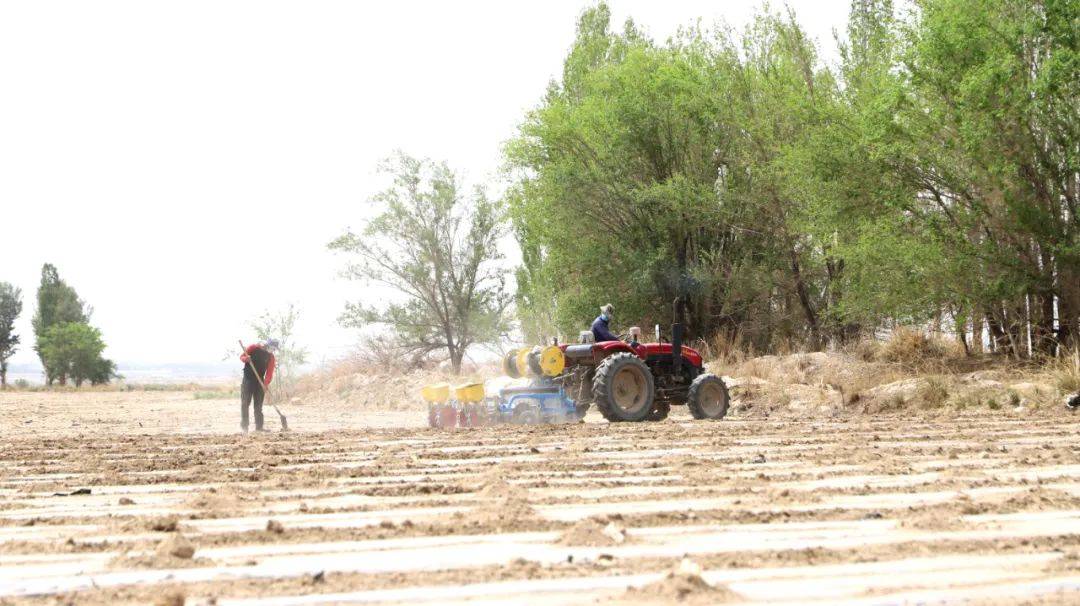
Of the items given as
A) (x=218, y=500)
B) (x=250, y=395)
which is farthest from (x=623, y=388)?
(x=218, y=500)

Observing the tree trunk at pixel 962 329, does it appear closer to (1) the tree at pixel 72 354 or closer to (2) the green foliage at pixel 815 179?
(2) the green foliage at pixel 815 179

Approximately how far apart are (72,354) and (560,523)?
6949cm

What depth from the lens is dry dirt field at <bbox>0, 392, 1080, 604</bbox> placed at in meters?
4.04

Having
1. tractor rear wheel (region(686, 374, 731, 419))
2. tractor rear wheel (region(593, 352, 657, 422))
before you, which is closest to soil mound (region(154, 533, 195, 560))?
tractor rear wheel (region(593, 352, 657, 422))

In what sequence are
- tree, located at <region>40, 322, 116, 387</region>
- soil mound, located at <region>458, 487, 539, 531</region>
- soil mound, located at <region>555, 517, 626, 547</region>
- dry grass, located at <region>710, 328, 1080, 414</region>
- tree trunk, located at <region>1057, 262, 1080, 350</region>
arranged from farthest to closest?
tree, located at <region>40, 322, 116, 387</region>, tree trunk, located at <region>1057, 262, 1080, 350</region>, dry grass, located at <region>710, 328, 1080, 414</region>, soil mound, located at <region>458, 487, 539, 531</region>, soil mound, located at <region>555, 517, 626, 547</region>

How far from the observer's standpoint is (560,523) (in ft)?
18.0

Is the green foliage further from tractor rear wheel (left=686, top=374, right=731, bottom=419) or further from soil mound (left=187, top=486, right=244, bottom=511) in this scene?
soil mound (left=187, top=486, right=244, bottom=511)

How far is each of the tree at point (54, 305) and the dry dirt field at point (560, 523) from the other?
229ft

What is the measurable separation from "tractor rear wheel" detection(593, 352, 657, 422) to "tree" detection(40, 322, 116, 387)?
6162 centimetres

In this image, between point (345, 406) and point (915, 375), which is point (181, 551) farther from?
point (345, 406)

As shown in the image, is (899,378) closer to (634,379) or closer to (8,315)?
(634,379)

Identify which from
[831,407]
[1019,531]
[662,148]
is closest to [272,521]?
[1019,531]

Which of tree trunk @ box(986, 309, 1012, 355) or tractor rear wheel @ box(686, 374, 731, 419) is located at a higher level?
tree trunk @ box(986, 309, 1012, 355)

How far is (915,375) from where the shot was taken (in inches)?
736
